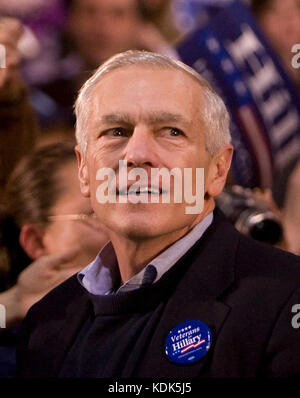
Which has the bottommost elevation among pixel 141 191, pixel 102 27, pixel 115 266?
pixel 115 266

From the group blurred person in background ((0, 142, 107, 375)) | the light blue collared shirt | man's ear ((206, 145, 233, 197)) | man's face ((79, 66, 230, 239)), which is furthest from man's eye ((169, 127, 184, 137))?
blurred person in background ((0, 142, 107, 375))

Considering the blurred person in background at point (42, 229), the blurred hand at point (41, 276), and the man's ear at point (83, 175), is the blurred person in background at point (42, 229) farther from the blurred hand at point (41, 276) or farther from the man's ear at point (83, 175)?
the man's ear at point (83, 175)

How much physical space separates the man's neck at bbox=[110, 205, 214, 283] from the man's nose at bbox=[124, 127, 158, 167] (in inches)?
6.9

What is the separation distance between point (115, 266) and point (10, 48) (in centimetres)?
68

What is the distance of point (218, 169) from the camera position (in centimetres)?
157

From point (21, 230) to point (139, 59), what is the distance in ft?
1.95

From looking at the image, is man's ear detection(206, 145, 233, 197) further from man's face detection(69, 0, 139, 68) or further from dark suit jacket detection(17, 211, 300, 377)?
man's face detection(69, 0, 139, 68)

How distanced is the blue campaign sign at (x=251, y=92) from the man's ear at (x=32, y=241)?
577 millimetres

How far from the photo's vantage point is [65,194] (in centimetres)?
178

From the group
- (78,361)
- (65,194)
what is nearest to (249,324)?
(78,361)

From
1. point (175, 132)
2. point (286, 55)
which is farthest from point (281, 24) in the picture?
point (175, 132)

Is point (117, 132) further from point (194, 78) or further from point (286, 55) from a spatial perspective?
point (286, 55)

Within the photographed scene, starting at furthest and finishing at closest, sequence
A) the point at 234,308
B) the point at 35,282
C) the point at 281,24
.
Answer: the point at 281,24, the point at 35,282, the point at 234,308

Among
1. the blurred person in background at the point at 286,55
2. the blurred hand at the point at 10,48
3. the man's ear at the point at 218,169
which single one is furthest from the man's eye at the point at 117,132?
the blurred person in background at the point at 286,55
